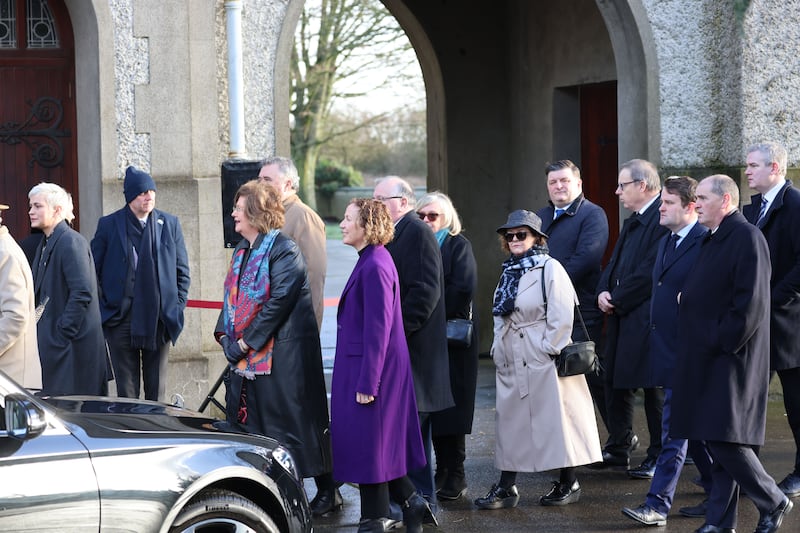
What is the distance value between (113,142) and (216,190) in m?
0.83

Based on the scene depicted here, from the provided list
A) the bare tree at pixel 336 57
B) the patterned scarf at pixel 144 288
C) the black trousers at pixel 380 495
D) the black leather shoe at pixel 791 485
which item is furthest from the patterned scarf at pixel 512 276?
the bare tree at pixel 336 57

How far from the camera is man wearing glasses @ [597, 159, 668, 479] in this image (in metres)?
7.44

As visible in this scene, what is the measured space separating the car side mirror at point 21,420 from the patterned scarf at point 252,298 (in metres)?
2.06

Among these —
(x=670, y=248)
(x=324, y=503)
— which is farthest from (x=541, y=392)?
(x=324, y=503)

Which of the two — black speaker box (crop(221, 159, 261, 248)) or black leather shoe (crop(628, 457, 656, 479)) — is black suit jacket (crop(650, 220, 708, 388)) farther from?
black speaker box (crop(221, 159, 261, 248))

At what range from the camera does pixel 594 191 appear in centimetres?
1193

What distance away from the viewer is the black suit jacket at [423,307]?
6.45 metres

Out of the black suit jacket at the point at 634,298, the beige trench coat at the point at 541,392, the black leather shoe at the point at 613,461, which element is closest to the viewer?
the beige trench coat at the point at 541,392

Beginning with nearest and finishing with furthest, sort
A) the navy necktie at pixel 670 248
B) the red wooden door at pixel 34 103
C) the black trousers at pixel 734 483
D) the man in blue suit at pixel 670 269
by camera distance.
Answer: the black trousers at pixel 734 483 → the man in blue suit at pixel 670 269 → the navy necktie at pixel 670 248 → the red wooden door at pixel 34 103

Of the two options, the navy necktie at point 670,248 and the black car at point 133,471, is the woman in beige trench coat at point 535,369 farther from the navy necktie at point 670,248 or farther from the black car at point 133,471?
the black car at point 133,471

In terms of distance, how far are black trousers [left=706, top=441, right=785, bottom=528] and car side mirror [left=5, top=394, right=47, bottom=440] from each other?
3.30 metres

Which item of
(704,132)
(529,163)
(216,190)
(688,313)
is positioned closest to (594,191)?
(529,163)

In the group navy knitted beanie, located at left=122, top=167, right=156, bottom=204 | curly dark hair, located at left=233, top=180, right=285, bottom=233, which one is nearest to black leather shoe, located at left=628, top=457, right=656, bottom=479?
curly dark hair, located at left=233, top=180, right=285, bottom=233

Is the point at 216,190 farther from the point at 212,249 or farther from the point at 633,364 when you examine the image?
the point at 633,364
